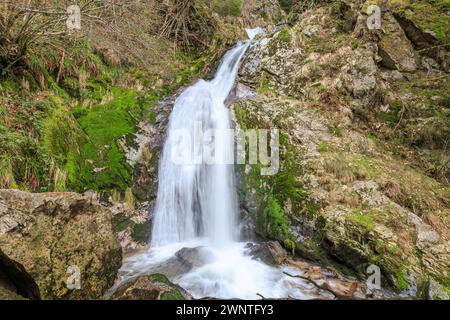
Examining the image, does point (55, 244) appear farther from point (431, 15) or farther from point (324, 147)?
point (431, 15)

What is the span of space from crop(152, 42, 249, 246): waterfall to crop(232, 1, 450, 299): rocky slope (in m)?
0.47

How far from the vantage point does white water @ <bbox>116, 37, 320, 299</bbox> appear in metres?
5.30

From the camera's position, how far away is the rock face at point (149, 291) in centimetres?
389

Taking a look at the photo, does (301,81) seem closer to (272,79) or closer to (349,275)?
(272,79)

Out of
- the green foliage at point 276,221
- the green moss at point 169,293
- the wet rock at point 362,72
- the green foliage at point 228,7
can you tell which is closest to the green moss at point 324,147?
the green foliage at point 276,221

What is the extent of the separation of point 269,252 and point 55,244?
12.2 ft

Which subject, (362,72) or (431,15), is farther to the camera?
(431,15)

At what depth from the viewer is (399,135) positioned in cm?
868

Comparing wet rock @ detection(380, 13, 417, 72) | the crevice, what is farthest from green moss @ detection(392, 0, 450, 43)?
the crevice

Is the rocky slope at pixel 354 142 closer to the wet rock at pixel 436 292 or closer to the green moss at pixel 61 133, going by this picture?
the wet rock at pixel 436 292

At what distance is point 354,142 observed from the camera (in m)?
8.13

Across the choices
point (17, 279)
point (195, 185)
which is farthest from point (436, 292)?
point (17, 279)

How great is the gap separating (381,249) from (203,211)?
3.74 m

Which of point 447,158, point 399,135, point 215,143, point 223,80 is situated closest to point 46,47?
point 215,143
